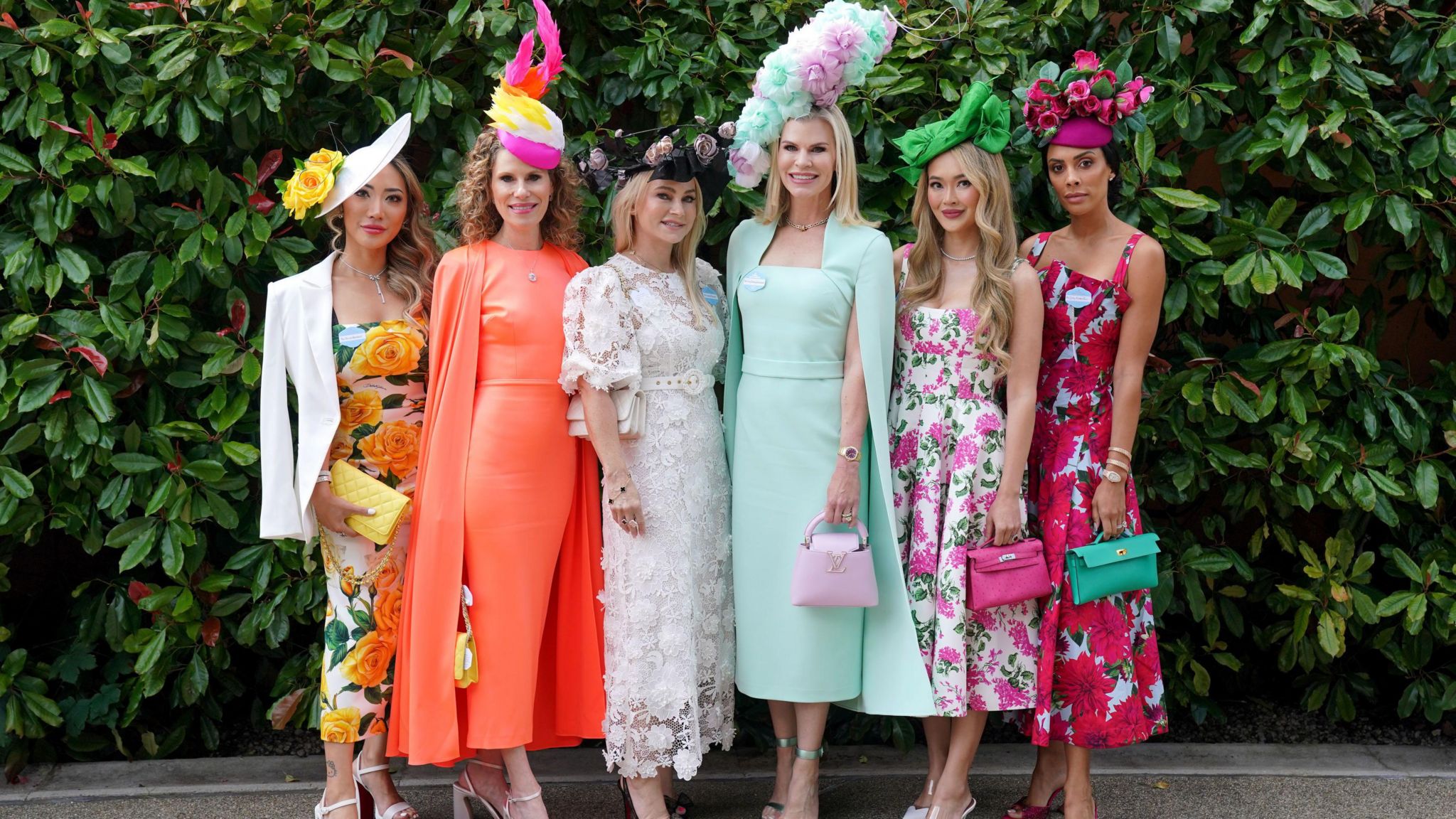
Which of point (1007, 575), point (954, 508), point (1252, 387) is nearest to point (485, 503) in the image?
point (954, 508)

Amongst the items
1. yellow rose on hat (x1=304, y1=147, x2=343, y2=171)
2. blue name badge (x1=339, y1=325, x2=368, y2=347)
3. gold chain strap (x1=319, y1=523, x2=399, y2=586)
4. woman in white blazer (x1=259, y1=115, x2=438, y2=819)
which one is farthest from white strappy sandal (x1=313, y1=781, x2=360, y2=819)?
yellow rose on hat (x1=304, y1=147, x2=343, y2=171)

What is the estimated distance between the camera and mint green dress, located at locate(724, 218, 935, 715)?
9.89ft

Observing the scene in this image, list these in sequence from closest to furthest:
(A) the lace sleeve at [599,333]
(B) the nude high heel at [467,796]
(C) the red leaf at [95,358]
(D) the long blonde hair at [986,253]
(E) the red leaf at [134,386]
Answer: (A) the lace sleeve at [599,333]
(D) the long blonde hair at [986,253]
(B) the nude high heel at [467,796]
(C) the red leaf at [95,358]
(E) the red leaf at [134,386]

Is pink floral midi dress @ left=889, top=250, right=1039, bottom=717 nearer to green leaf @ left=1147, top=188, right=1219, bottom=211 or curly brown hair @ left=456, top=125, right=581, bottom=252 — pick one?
green leaf @ left=1147, top=188, right=1219, bottom=211

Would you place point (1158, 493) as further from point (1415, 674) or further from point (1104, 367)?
point (1415, 674)

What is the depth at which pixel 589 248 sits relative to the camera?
11.7ft

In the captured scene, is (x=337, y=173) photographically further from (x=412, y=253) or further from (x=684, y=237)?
(x=684, y=237)

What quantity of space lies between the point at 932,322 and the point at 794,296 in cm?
37

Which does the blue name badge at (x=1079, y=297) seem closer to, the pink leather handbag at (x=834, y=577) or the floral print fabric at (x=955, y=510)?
the floral print fabric at (x=955, y=510)

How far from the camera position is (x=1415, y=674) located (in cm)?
390

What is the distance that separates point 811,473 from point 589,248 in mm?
1063

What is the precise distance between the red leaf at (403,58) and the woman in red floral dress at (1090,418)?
175 cm

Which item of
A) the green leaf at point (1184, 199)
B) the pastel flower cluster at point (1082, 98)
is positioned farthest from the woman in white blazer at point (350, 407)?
the green leaf at point (1184, 199)

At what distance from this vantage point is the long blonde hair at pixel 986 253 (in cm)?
299
